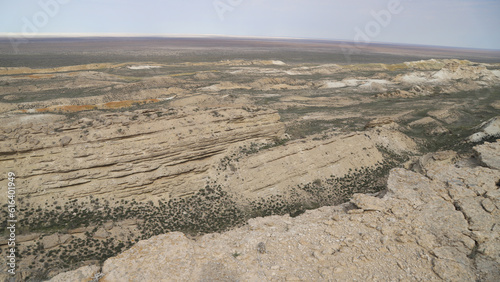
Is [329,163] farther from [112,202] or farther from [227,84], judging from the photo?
[227,84]

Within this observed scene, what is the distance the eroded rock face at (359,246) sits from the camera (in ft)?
37.5

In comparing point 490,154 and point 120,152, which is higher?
point 490,154

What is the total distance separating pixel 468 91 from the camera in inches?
2507

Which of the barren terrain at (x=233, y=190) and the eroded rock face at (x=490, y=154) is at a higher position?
the eroded rock face at (x=490, y=154)

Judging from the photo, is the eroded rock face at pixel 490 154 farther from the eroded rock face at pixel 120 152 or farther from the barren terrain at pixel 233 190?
the eroded rock face at pixel 120 152

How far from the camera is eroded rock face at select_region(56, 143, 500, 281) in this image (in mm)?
11422

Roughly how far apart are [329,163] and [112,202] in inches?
662

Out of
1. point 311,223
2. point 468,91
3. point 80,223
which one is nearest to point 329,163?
point 311,223

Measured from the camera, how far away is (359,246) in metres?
12.6

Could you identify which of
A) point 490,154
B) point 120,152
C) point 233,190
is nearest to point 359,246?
point 233,190

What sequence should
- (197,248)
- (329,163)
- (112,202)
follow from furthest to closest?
1. (329,163)
2. (112,202)
3. (197,248)

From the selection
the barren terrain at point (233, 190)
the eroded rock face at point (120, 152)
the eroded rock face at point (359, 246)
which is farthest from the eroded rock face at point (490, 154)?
the eroded rock face at point (120, 152)

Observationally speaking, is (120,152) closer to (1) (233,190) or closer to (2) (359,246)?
(1) (233,190)

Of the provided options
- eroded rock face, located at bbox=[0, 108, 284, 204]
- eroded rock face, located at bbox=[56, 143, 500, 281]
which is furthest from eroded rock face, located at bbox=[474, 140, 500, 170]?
eroded rock face, located at bbox=[0, 108, 284, 204]
